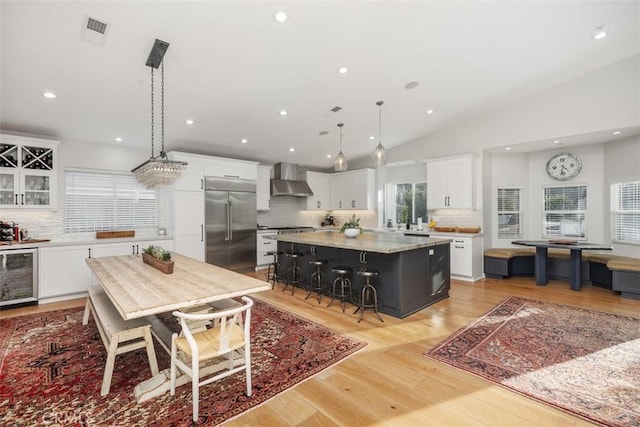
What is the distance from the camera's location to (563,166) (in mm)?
6043

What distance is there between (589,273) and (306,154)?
6.19 m

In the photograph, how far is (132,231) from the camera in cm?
554

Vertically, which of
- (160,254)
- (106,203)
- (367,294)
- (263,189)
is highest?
(263,189)

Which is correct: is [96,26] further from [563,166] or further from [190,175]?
[563,166]

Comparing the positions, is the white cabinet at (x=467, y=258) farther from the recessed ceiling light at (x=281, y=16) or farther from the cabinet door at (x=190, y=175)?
the cabinet door at (x=190, y=175)

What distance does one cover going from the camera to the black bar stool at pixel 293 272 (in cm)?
507

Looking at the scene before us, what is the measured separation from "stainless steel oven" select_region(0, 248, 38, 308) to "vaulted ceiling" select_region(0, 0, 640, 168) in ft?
6.27

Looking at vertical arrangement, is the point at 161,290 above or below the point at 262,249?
above

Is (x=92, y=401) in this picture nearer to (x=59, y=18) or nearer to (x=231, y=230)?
(x=59, y=18)

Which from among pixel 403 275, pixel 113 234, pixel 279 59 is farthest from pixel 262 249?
pixel 279 59

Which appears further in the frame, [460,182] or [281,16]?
[460,182]

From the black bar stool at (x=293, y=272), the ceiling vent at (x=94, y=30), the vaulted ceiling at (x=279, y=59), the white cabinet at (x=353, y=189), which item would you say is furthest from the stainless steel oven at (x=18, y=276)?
the white cabinet at (x=353, y=189)

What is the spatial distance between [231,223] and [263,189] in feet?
4.32

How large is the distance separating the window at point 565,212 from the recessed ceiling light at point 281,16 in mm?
6346
